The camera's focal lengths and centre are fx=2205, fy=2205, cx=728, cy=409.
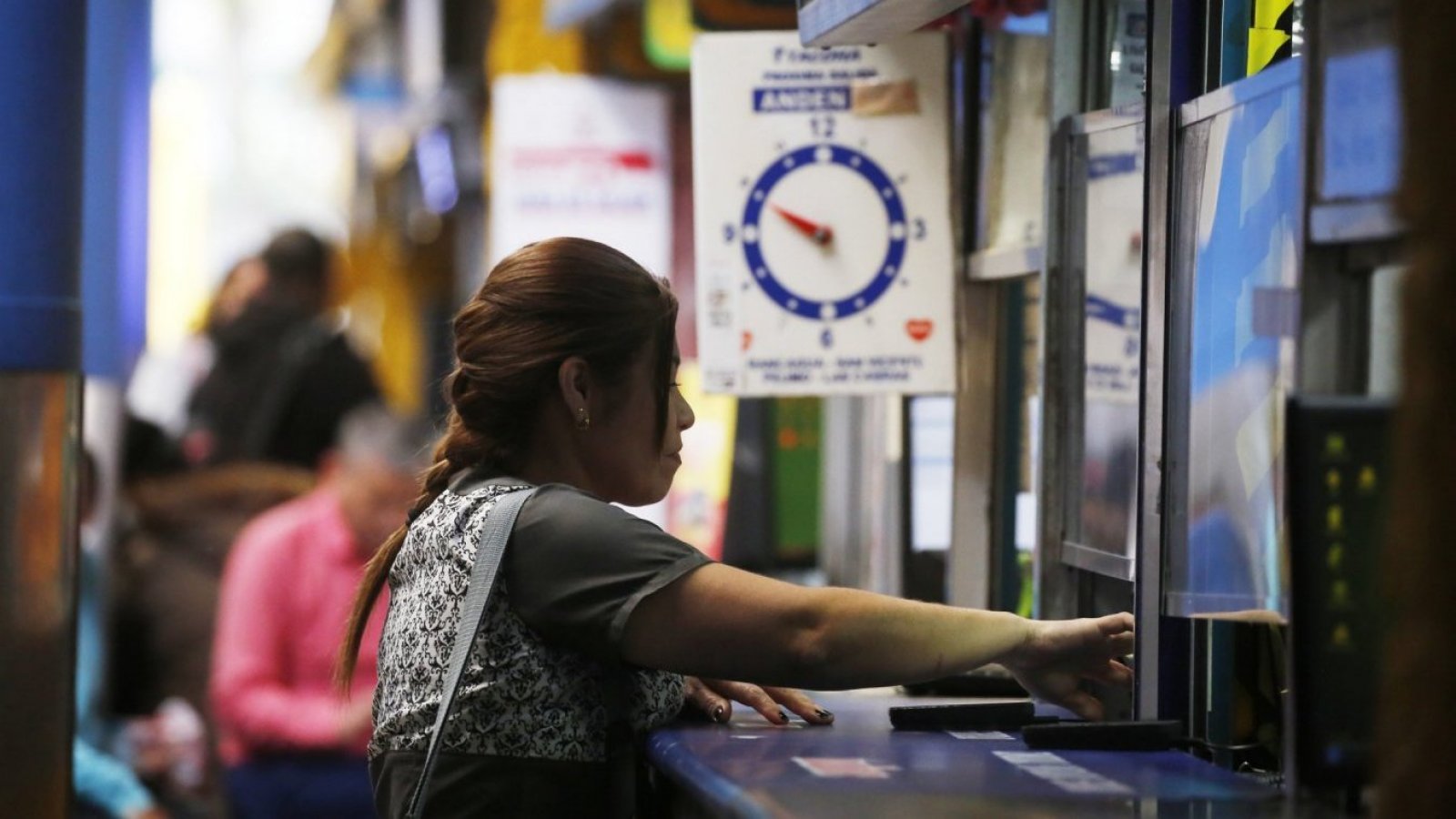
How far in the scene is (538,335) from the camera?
312 cm

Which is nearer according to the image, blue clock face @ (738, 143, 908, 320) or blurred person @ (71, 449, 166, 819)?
blue clock face @ (738, 143, 908, 320)

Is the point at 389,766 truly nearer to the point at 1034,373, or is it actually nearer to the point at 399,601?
the point at 399,601

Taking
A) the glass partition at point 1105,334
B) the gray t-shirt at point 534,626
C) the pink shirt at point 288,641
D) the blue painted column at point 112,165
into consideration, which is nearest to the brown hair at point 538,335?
the gray t-shirt at point 534,626

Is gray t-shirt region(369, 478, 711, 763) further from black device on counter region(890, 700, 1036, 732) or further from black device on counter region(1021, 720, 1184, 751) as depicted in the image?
black device on counter region(1021, 720, 1184, 751)

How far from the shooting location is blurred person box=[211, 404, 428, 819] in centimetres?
626

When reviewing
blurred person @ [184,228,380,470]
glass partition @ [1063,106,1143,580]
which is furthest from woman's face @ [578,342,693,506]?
blurred person @ [184,228,380,470]

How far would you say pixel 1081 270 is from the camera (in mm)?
3807

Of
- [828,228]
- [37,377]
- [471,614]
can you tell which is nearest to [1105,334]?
[828,228]

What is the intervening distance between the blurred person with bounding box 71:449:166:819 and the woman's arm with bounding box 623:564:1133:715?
3631 mm

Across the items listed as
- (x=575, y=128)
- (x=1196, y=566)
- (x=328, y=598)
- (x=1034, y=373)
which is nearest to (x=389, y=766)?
(x=1196, y=566)

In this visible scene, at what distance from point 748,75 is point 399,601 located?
1778mm

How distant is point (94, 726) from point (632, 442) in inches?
208

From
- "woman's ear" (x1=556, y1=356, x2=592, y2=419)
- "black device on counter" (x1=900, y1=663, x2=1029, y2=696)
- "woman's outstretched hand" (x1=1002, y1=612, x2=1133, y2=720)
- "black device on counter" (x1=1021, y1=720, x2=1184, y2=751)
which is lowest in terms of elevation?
"black device on counter" (x1=900, y1=663, x2=1029, y2=696)

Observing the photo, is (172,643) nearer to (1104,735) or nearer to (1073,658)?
(1073,658)
